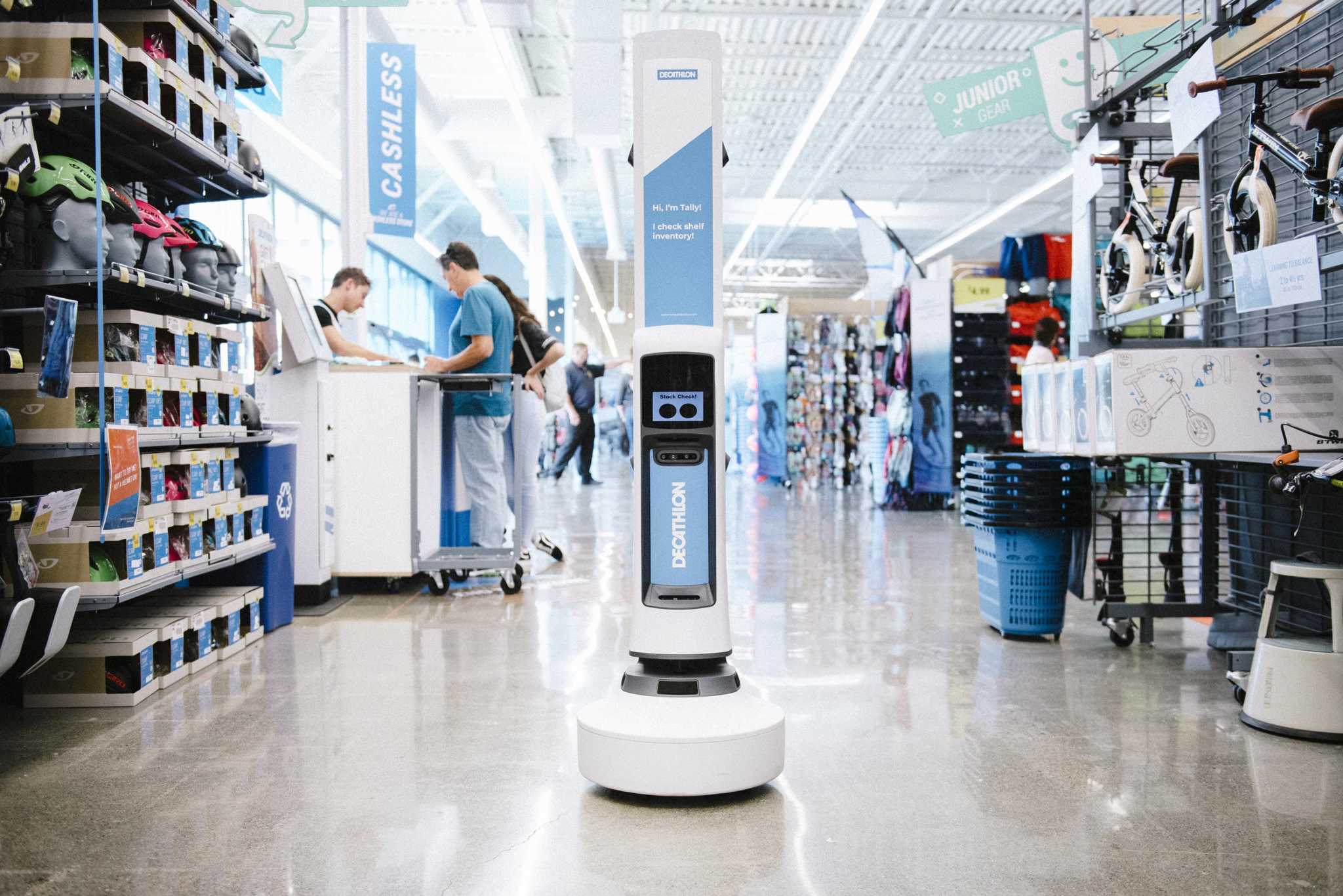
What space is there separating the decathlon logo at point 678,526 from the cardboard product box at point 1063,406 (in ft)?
6.80

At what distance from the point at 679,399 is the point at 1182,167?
2.48m

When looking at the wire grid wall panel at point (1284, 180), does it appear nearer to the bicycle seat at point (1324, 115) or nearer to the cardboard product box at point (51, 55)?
the bicycle seat at point (1324, 115)

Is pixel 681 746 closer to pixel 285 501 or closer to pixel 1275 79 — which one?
pixel 1275 79

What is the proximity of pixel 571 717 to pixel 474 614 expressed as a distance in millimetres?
1820

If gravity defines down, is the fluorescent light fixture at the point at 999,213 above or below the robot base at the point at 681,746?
above

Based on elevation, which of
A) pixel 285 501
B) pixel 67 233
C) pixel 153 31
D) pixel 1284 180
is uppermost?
pixel 153 31

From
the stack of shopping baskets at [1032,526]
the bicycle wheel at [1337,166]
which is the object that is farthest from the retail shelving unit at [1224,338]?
the bicycle wheel at [1337,166]

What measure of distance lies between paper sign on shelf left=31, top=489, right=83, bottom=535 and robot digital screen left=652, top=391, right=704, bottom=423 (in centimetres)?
173

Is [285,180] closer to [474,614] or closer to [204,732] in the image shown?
[474,614]

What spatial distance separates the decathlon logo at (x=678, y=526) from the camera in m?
2.49

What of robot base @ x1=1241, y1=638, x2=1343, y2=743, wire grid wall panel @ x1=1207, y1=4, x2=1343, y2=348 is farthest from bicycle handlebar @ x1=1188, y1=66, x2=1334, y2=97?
robot base @ x1=1241, y1=638, x2=1343, y2=743

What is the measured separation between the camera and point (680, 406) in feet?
8.13

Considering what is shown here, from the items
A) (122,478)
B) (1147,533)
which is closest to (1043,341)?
(1147,533)

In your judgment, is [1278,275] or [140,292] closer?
[1278,275]
